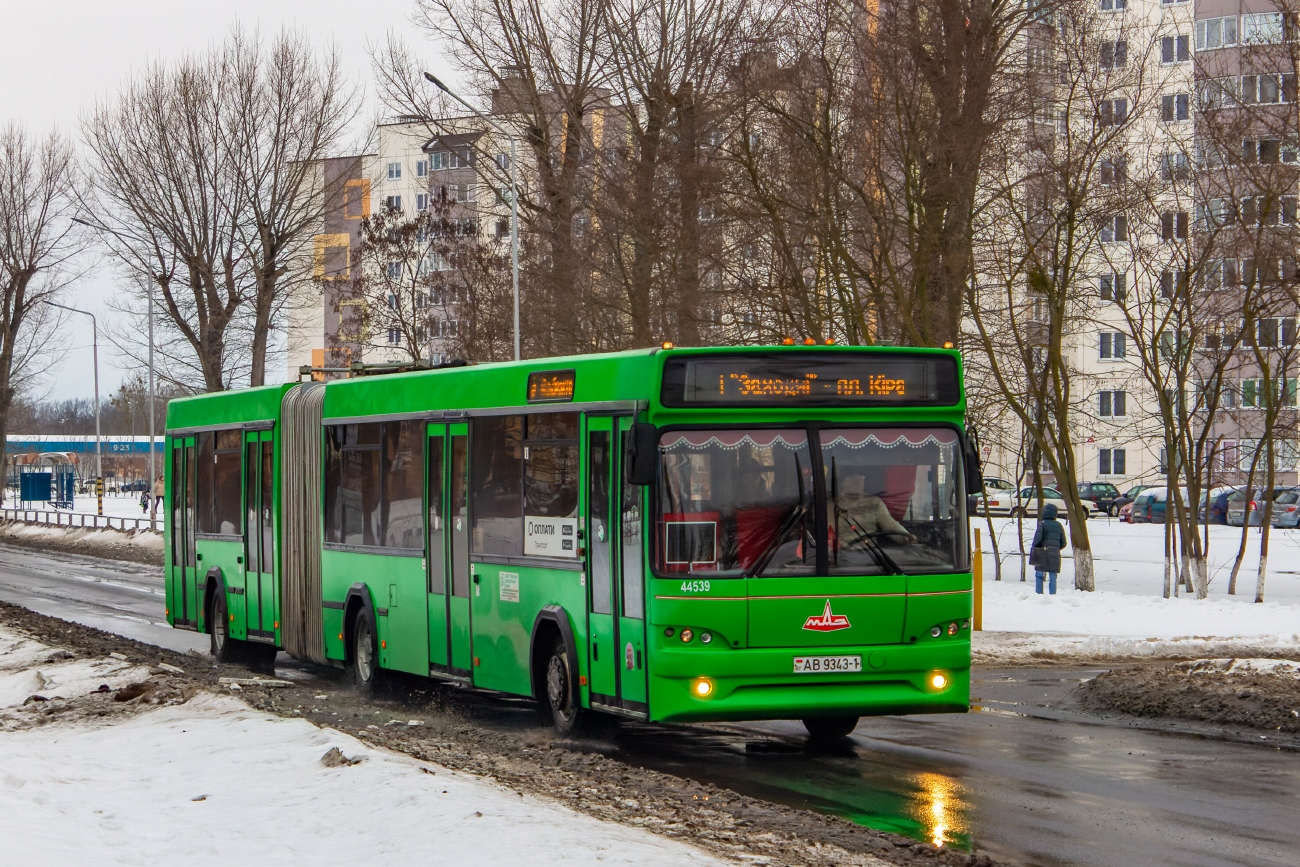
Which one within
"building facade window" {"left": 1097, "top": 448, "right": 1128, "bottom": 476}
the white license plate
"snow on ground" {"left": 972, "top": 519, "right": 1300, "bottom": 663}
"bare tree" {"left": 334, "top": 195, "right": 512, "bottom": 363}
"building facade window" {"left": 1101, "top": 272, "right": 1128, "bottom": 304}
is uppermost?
"bare tree" {"left": 334, "top": 195, "right": 512, "bottom": 363}

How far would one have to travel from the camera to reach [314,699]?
14.9 metres

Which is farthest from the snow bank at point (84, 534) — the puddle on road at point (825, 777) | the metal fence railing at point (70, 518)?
the puddle on road at point (825, 777)

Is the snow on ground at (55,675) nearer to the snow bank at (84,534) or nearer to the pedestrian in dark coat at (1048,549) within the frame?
the pedestrian in dark coat at (1048,549)

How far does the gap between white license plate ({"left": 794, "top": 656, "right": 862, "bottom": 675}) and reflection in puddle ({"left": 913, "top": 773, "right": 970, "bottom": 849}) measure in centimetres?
84

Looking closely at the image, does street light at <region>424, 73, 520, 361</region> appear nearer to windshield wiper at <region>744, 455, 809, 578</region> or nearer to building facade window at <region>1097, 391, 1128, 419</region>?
windshield wiper at <region>744, 455, 809, 578</region>

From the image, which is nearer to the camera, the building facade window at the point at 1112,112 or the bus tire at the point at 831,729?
the bus tire at the point at 831,729

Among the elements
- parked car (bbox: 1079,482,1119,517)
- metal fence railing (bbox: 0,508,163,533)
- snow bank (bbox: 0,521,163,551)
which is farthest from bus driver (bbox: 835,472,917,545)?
parked car (bbox: 1079,482,1119,517)

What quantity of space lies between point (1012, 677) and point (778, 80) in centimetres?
1253

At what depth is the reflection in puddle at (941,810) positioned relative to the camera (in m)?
8.30

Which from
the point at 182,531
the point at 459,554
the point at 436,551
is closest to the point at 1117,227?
the point at 182,531

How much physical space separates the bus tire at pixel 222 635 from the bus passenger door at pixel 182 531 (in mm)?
573

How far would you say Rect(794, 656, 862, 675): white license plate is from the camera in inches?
425

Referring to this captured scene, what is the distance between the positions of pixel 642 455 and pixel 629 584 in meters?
Answer: 1.02

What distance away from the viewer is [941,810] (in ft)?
29.8
